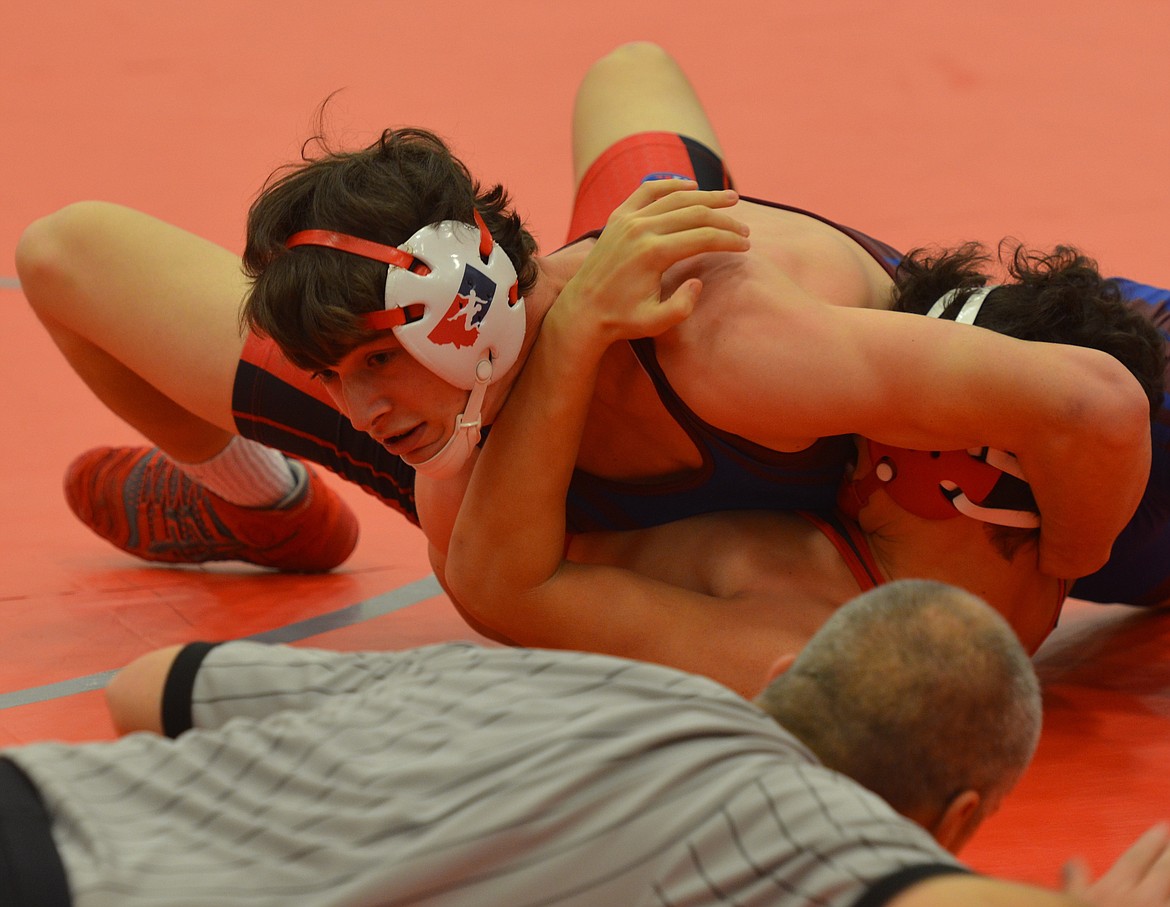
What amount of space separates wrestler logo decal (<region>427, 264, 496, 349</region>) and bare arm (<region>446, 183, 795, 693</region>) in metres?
0.12

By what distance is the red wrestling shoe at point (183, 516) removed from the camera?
129 inches

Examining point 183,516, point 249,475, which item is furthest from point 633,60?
point 183,516

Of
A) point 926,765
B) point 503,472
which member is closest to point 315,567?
point 503,472

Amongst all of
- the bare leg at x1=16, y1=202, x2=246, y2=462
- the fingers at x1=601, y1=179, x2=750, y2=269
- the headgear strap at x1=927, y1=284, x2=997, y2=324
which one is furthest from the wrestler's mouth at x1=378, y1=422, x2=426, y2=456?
the headgear strap at x1=927, y1=284, x2=997, y2=324

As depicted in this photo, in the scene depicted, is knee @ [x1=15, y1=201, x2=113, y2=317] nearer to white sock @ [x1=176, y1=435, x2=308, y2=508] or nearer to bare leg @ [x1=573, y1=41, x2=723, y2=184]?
white sock @ [x1=176, y1=435, x2=308, y2=508]

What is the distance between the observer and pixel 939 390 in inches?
75.8

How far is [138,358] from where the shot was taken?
2.70 metres

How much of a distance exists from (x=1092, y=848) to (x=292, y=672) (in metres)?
0.99

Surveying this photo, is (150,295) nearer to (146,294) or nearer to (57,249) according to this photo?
(146,294)

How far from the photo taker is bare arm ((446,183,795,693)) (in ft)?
6.65

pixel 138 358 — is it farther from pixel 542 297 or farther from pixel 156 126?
pixel 156 126

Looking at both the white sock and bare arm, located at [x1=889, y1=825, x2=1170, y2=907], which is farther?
the white sock

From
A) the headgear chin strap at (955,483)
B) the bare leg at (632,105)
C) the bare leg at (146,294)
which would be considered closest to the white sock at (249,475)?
the bare leg at (146,294)

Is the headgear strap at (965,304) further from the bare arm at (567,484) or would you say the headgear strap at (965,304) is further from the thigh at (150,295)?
the thigh at (150,295)
